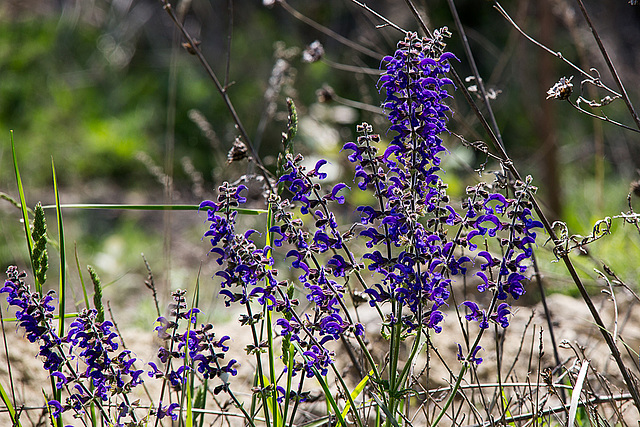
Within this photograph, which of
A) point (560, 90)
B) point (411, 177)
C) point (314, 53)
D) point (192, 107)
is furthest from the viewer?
point (192, 107)

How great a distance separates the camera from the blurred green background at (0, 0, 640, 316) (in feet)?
17.1

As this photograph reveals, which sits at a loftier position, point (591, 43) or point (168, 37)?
point (168, 37)

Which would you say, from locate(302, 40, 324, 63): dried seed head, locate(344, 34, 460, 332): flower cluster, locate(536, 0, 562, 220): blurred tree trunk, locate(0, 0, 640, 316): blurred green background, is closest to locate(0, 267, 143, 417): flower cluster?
locate(344, 34, 460, 332): flower cluster

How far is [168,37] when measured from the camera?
7.49 meters

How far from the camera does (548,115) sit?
4477mm

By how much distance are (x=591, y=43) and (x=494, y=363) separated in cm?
399

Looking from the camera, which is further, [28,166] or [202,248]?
[28,166]

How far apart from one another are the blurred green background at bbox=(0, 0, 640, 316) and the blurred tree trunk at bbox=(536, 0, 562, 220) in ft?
0.04

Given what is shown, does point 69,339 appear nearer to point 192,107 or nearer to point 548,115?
point 548,115

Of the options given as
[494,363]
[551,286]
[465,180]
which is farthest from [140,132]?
[494,363]

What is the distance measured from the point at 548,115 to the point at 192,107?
11.4ft

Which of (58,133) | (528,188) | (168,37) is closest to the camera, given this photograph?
(528,188)

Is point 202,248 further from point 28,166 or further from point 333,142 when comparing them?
point 28,166

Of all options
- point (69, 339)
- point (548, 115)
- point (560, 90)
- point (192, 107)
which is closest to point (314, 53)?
point (560, 90)
